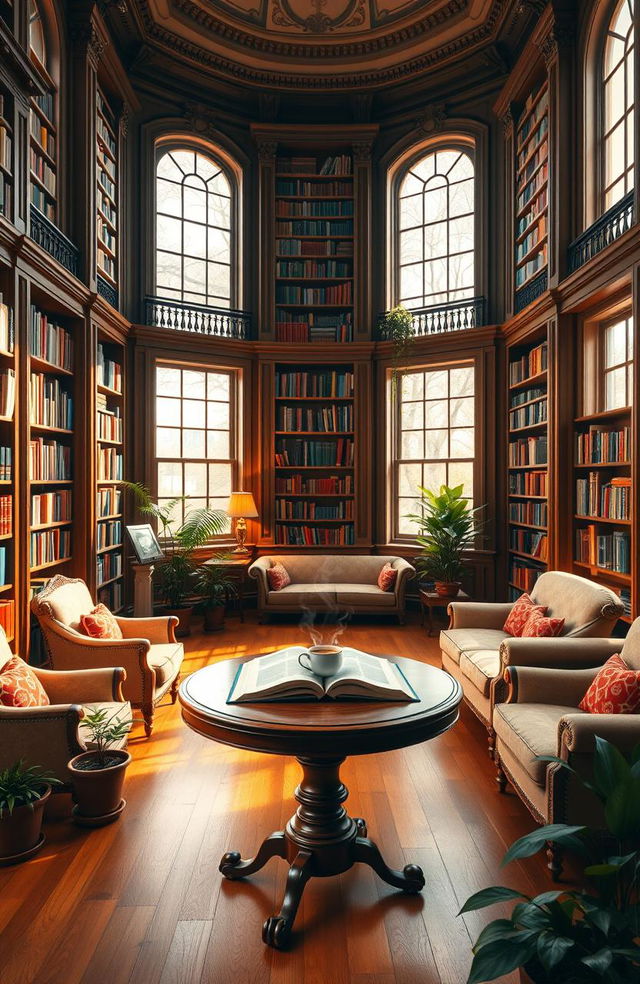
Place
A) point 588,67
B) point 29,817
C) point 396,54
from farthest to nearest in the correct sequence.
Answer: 1. point 396,54
2. point 588,67
3. point 29,817

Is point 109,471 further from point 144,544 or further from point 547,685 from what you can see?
point 547,685

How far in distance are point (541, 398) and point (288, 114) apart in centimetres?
487

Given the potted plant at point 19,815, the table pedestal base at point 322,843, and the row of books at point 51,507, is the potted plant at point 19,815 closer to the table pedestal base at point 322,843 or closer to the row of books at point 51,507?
the table pedestal base at point 322,843

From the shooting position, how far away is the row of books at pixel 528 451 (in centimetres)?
621

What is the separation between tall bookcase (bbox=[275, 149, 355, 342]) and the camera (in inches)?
313

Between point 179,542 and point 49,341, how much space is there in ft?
8.04

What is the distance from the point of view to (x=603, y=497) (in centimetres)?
502

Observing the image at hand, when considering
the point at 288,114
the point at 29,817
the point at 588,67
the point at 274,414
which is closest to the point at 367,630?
the point at 274,414

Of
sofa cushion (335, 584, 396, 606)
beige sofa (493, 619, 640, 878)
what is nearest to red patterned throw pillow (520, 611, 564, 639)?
beige sofa (493, 619, 640, 878)

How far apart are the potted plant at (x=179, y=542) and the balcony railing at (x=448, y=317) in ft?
10.1

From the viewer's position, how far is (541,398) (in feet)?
20.2

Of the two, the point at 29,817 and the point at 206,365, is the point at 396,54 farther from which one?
the point at 29,817

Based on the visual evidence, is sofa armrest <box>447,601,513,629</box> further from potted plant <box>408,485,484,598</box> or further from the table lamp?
the table lamp

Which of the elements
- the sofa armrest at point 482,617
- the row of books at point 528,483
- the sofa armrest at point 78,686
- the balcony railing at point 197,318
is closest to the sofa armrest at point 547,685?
the sofa armrest at point 482,617
